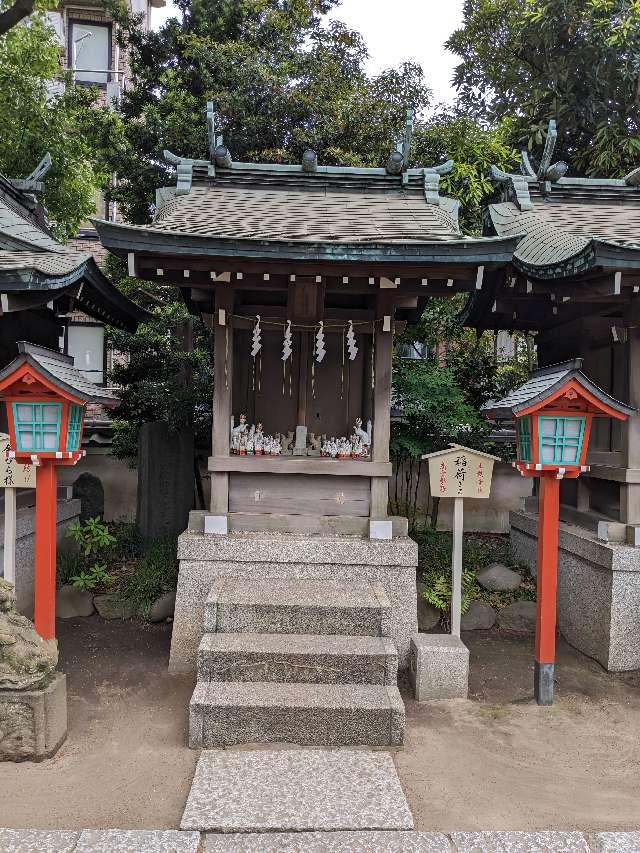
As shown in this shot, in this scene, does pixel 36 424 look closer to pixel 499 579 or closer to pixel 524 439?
pixel 524 439

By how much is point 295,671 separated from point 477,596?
12.5 ft

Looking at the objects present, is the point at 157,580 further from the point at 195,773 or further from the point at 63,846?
the point at 63,846

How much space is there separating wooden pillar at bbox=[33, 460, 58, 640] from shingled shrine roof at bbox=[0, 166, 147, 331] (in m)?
2.11

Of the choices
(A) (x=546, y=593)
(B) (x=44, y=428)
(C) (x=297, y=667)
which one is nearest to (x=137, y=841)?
(C) (x=297, y=667)

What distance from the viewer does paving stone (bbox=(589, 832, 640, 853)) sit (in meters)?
3.45

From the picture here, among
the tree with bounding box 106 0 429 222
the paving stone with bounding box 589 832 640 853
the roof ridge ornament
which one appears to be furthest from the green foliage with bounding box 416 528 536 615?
the tree with bounding box 106 0 429 222

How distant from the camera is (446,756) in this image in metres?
4.51

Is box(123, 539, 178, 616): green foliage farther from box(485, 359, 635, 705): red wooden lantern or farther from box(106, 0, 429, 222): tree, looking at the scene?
box(106, 0, 429, 222): tree

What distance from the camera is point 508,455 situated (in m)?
10.5

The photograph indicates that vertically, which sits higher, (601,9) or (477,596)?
(601,9)

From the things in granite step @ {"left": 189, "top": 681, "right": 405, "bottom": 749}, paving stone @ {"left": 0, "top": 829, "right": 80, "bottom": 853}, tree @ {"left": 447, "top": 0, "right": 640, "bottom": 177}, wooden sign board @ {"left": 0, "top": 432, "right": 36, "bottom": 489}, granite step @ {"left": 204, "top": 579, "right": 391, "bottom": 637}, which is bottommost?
paving stone @ {"left": 0, "top": 829, "right": 80, "bottom": 853}

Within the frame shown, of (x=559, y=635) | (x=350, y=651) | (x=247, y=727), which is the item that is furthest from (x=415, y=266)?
(x=559, y=635)

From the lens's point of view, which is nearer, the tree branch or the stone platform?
the stone platform

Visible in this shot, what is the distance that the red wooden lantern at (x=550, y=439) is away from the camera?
532 cm
